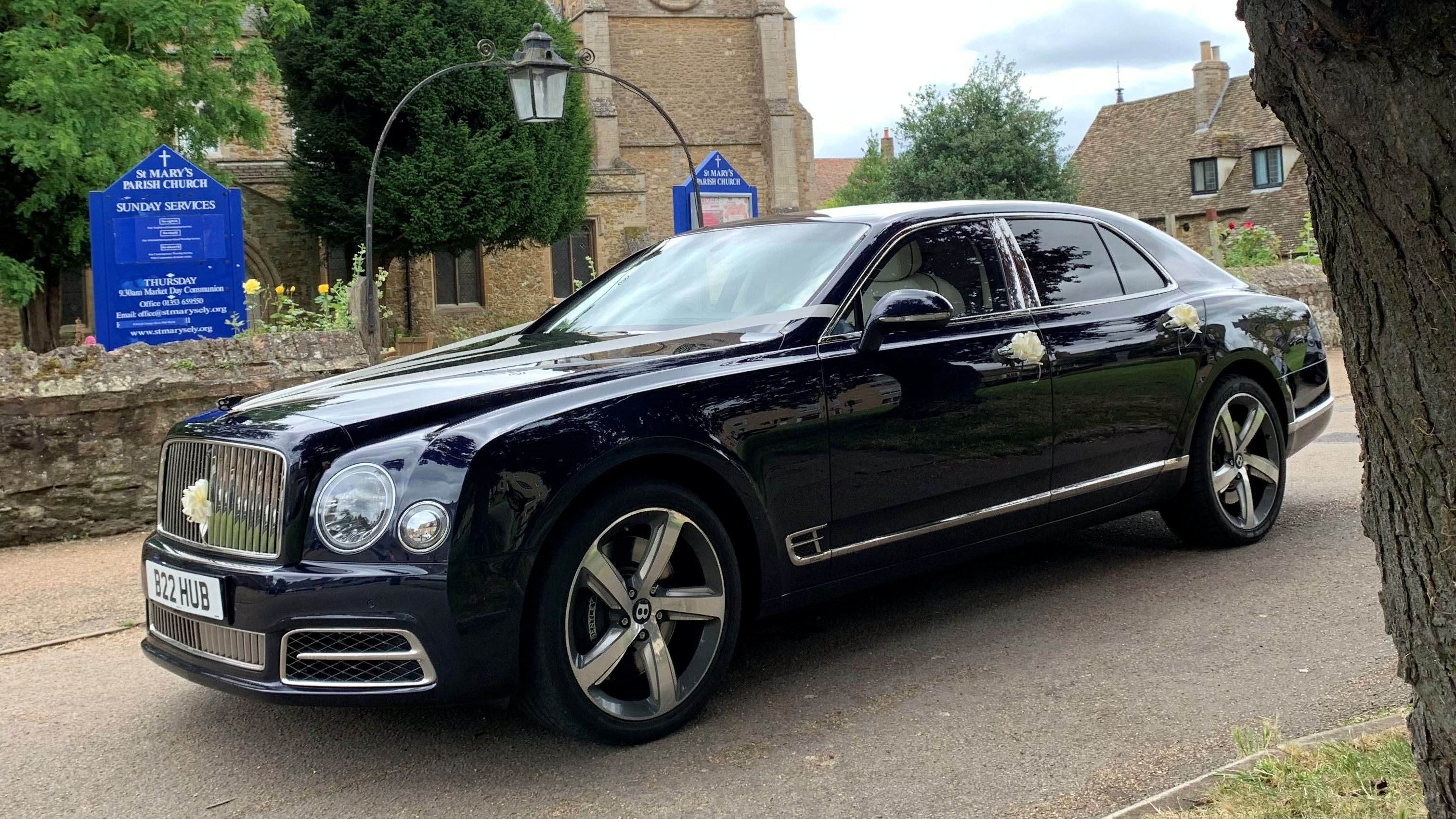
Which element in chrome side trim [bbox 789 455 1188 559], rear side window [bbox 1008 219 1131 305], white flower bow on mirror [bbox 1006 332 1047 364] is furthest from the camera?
rear side window [bbox 1008 219 1131 305]

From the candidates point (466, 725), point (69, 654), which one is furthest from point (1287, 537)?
point (69, 654)

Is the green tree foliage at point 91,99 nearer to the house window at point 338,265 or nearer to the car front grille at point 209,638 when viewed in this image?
the house window at point 338,265

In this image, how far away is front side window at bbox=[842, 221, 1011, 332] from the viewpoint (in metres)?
4.59

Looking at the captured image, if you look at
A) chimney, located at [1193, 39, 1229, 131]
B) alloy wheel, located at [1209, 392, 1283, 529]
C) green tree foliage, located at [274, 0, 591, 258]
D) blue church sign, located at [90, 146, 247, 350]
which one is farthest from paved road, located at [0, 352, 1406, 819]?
chimney, located at [1193, 39, 1229, 131]

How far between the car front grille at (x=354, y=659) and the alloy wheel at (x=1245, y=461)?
371 cm

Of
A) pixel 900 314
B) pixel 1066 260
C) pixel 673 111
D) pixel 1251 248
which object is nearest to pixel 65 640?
pixel 900 314

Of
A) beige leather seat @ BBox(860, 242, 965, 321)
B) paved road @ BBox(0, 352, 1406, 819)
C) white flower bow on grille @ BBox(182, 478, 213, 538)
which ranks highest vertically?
beige leather seat @ BBox(860, 242, 965, 321)

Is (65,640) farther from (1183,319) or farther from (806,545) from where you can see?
(1183,319)

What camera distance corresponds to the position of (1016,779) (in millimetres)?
3344

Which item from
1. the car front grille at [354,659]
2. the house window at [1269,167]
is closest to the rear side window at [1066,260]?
the car front grille at [354,659]

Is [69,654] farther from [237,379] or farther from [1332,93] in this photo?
[1332,93]

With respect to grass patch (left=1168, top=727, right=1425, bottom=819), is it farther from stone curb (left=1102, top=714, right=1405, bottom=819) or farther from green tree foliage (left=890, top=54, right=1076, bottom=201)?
green tree foliage (left=890, top=54, right=1076, bottom=201)

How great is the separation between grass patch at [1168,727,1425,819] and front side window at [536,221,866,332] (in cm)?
209

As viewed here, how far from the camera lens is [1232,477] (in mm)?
5656
